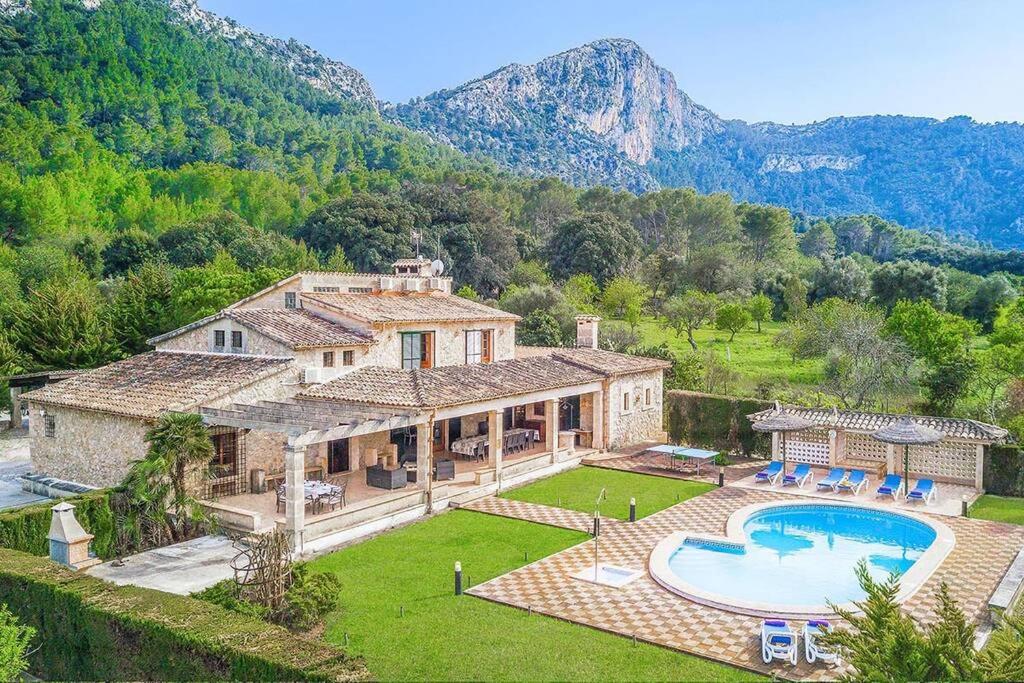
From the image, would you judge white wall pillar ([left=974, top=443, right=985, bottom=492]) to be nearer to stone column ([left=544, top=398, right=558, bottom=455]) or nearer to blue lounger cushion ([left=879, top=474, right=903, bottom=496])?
blue lounger cushion ([left=879, top=474, right=903, bottom=496])

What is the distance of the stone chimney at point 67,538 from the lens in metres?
14.1

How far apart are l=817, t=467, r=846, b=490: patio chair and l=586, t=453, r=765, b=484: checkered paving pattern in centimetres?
241

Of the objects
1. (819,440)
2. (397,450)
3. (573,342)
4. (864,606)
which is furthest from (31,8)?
(864,606)

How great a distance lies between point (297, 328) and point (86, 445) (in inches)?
253

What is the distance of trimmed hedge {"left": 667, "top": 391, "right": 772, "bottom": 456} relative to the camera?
27.1 metres

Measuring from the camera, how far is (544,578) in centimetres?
1497

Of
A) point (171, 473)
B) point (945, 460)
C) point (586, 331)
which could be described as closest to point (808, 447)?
point (945, 460)

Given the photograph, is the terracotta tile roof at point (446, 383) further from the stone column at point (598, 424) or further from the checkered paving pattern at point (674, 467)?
the checkered paving pattern at point (674, 467)

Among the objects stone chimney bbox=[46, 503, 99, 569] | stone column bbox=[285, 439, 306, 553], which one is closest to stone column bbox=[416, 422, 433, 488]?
stone column bbox=[285, 439, 306, 553]

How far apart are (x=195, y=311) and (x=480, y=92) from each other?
168 m

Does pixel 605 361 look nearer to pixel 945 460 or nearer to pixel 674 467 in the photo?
pixel 674 467

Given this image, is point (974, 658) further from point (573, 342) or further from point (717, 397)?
point (573, 342)

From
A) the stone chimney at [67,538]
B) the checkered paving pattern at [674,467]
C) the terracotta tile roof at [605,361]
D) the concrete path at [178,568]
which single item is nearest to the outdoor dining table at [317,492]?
the concrete path at [178,568]

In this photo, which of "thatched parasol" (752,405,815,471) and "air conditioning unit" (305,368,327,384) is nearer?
"air conditioning unit" (305,368,327,384)
